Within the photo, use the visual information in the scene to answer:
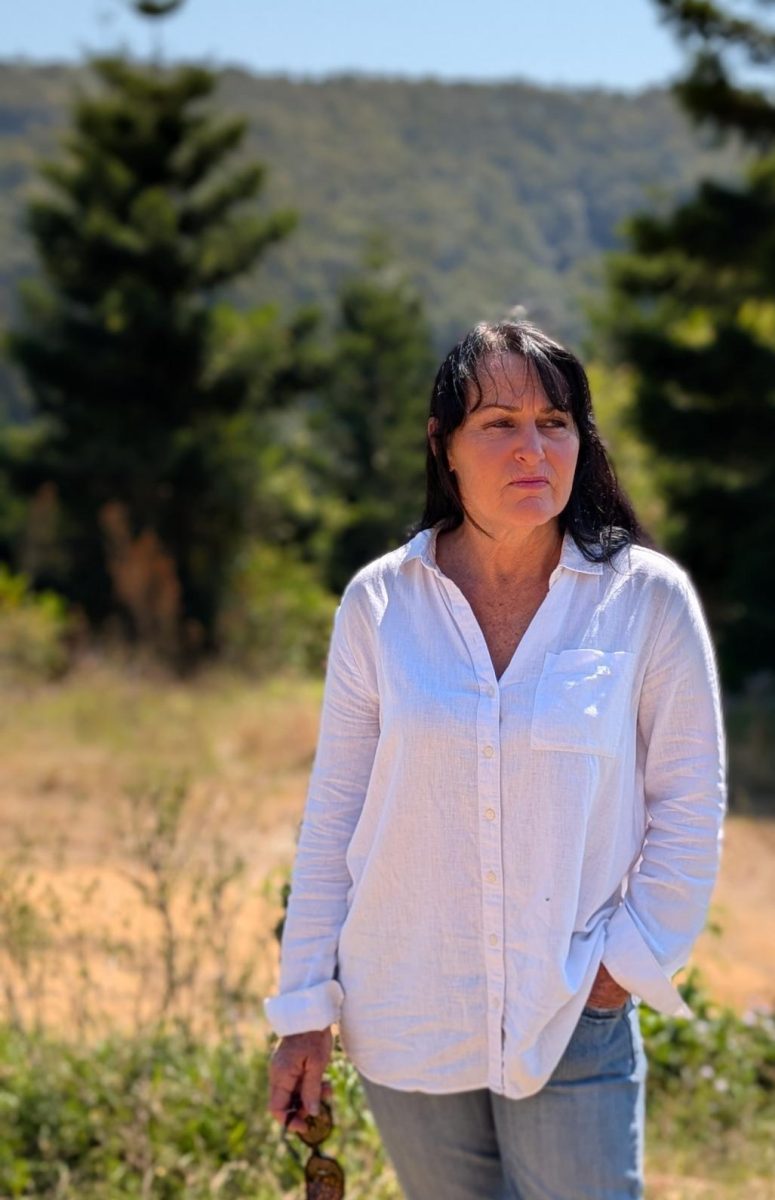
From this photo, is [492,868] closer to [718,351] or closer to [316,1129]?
[316,1129]

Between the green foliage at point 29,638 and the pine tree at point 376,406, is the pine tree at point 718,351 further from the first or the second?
the pine tree at point 376,406

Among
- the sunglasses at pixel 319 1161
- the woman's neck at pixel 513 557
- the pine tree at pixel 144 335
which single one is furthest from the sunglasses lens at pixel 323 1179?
the pine tree at pixel 144 335

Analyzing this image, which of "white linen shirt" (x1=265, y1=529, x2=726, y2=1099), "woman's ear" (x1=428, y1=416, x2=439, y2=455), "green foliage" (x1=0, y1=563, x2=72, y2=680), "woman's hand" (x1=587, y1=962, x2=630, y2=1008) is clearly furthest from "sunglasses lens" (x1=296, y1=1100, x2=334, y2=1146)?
"green foliage" (x1=0, y1=563, x2=72, y2=680)

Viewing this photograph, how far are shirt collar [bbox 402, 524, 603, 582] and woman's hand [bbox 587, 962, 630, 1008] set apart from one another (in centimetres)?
53

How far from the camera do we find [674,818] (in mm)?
1896

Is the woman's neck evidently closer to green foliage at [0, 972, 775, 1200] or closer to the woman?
Answer: the woman

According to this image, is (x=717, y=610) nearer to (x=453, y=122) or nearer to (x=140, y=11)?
(x=140, y=11)

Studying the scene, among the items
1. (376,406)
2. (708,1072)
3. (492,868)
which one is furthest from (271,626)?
(376,406)

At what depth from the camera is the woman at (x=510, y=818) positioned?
1854 mm

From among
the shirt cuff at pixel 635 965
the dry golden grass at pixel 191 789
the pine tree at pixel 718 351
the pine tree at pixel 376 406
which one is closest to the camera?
the shirt cuff at pixel 635 965

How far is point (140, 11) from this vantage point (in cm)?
2195

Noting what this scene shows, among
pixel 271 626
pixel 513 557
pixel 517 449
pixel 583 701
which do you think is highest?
pixel 517 449

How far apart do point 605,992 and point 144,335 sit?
18431 millimetres

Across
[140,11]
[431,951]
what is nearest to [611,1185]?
[431,951]
